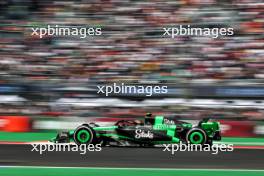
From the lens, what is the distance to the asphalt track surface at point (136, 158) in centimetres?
991

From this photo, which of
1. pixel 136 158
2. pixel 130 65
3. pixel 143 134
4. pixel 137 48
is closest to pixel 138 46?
pixel 137 48

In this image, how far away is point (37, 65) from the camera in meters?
17.4

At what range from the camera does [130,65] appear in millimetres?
16719

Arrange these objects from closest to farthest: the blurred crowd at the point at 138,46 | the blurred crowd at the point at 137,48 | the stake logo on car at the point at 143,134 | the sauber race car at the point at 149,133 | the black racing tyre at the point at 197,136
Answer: the black racing tyre at the point at 197,136 → the sauber race car at the point at 149,133 → the stake logo on car at the point at 143,134 → the blurred crowd at the point at 137,48 → the blurred crowd at the point at 138,46

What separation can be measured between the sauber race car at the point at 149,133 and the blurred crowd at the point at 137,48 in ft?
11.2

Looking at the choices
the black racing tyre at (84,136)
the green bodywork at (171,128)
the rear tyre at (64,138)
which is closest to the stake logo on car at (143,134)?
the green bodywork at (171,128)

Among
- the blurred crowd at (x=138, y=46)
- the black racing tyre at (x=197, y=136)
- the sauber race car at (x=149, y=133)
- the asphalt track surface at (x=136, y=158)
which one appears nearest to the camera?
the asphalt track surface at (x=136, y=158)

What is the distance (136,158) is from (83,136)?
155 centimetres

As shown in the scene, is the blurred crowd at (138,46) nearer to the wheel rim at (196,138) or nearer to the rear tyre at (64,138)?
the wheel rim at (196,138)

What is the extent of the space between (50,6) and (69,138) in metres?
8.60

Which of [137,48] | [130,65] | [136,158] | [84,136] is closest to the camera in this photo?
[136,158]

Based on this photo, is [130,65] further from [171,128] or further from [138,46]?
[171,128]

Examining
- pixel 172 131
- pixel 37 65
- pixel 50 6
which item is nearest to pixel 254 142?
pixel 172 131

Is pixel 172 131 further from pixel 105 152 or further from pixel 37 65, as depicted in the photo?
pixel 37 65
